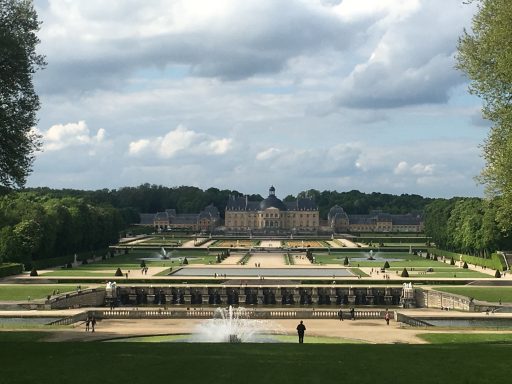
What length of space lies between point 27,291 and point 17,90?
2241 centimetres

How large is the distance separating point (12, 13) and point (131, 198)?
549 ft

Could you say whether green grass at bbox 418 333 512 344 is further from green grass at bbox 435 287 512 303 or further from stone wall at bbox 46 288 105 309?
→ stone wall at bbox 46 288 105 309

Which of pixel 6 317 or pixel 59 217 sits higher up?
pixel 59 217

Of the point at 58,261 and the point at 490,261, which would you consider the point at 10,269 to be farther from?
the point at 490,261

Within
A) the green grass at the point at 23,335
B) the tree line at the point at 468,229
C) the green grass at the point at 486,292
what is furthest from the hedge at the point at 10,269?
the tree line at the point at 468,229

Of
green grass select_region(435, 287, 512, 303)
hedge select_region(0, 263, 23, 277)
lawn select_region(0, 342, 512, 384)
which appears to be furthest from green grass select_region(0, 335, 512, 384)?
hedge select_region(0, 263, 23, 277)

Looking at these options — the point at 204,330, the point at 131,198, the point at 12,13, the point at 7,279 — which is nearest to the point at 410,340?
the point at 204,330

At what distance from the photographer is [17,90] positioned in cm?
1894

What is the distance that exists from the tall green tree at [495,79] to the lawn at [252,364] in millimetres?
4835

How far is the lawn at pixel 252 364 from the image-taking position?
39.1 ft

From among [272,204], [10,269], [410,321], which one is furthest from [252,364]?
[272,204]

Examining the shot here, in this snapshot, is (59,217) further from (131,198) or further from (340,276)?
(131,198)

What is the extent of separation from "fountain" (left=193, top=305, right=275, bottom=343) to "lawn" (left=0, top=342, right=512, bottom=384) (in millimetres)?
7185

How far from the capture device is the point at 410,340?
78.7ft
